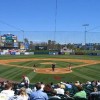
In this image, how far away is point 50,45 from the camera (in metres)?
127

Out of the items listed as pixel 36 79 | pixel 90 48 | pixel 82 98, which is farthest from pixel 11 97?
pixel 90 48

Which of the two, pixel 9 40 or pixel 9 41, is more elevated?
pixel 9 40

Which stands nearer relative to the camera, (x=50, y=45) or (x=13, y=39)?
(x=13, y=39)

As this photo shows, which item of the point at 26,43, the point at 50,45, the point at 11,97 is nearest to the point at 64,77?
the point at 11,97

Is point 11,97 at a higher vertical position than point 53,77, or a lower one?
higher

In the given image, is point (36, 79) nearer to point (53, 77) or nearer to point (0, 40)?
point (53, 77)

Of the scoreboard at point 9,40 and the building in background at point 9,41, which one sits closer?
the scoreboard at point 9,40

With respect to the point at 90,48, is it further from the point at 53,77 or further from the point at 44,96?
the point at 44,96

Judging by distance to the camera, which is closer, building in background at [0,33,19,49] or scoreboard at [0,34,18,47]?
scoreboard at [0,34,18,47]

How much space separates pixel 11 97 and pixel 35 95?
3.15 ft

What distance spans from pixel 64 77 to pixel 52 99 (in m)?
24.2

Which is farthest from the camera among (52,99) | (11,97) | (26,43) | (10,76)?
(26,43)

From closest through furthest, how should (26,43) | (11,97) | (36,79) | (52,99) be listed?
(11,97) → (52,99) → (36,79) → (26,43)

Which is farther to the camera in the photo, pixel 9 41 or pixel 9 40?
pixel 9 41
